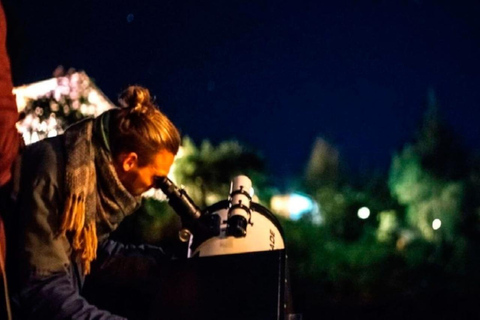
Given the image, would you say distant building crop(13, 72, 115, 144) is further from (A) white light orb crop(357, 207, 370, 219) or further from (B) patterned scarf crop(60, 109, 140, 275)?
(A) white light orb crop(357, 207, 370, 219)

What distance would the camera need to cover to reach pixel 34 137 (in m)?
8.05

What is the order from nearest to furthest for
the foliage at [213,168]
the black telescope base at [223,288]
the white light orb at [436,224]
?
the black telescope base at [223,288], the foliage at [213,168], the white light orb at [436,224]

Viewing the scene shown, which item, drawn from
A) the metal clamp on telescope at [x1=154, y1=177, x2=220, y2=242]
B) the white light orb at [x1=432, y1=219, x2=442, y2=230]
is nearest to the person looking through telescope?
the metal clamp on telescope at [x1=154, y1=177, x2=220, y2=242]

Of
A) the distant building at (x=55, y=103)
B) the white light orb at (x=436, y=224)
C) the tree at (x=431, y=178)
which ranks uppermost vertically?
the tree at (x=431, y=178)

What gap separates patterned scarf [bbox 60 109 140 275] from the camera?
196cm

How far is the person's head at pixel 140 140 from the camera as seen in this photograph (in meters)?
2.20

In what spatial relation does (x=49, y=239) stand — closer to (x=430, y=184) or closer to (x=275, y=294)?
(x=275, y=294)

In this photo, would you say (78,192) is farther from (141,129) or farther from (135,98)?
(135,98)

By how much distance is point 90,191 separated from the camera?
80.3 inches

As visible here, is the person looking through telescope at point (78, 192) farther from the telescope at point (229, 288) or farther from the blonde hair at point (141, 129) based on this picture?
the telescope at point (229, 288)

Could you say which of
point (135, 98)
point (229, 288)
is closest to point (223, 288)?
point (229, 288)

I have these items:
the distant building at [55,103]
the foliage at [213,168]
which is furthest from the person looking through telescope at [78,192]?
the foliage at [213,168]

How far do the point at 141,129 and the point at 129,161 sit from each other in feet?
0.40

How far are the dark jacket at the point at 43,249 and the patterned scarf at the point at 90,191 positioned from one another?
4 centimetres
